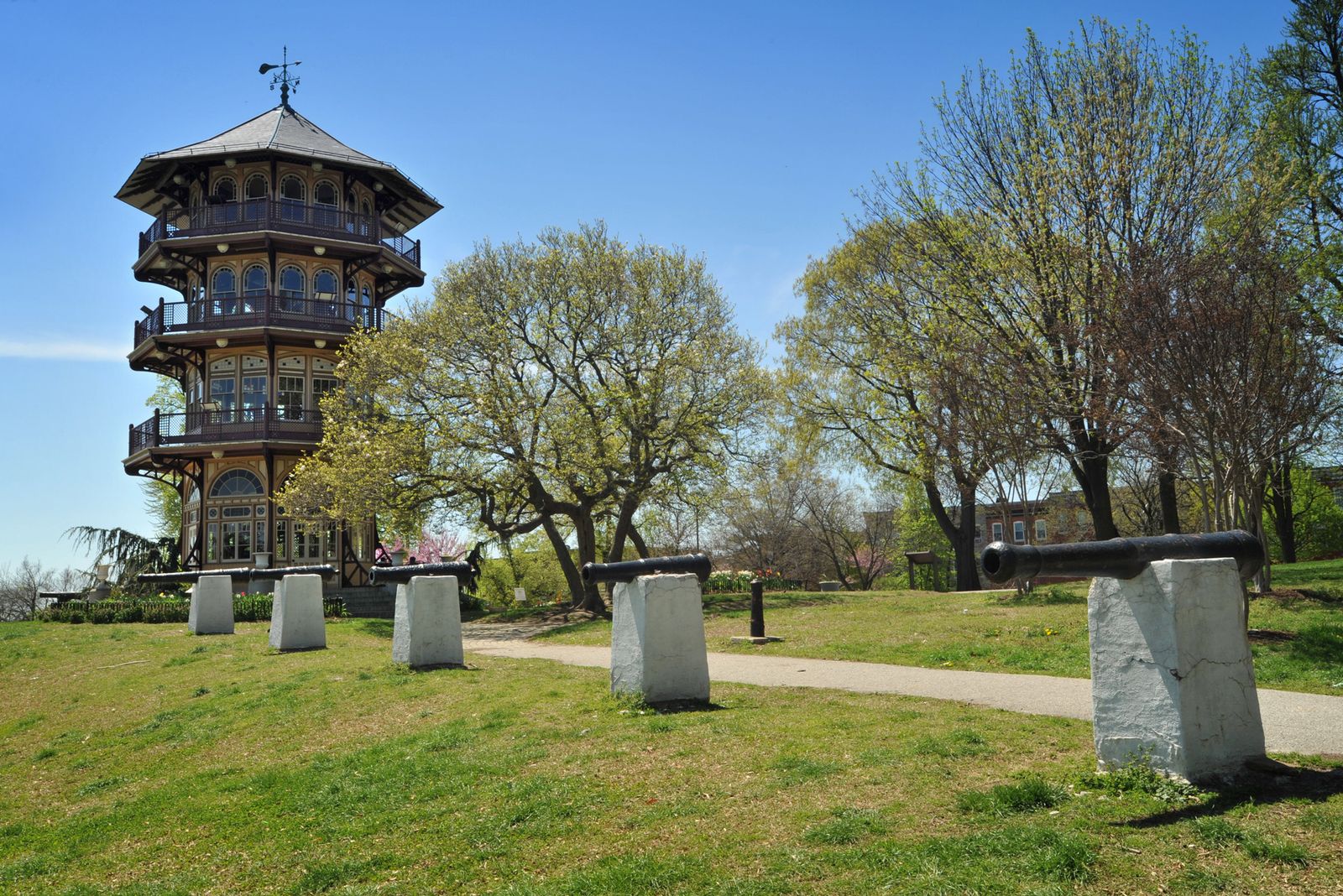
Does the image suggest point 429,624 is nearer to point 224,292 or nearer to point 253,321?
point 253,321

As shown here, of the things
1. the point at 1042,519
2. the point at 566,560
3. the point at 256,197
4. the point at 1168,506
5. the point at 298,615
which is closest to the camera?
the point at 298,615

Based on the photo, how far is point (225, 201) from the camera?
1553 inches

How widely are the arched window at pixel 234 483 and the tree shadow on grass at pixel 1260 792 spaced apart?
3742 centimetres

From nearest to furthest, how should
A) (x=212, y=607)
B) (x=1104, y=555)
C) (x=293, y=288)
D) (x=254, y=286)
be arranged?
1. (x=1104, y=555)
2. (x=212, y=607)
3. (x=254, y=286)
4. (x=293, y=288)

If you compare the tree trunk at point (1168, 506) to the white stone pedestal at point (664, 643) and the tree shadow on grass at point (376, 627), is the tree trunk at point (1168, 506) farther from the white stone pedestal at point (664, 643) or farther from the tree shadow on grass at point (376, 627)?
the tree shadow on grass at point (376, 627)

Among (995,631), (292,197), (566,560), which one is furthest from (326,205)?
(995,631)

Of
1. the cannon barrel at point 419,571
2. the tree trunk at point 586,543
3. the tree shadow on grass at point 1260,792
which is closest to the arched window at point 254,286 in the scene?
the tree trunk at point 586,543

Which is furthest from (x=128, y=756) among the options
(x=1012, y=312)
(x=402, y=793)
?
(x=1012, y=312)

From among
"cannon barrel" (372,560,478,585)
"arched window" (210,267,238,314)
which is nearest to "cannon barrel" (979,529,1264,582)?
"cannon barrel" (372,560,478,585)

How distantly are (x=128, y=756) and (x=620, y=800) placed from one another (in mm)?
7160

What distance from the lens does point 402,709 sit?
11.3m

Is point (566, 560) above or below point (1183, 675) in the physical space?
above

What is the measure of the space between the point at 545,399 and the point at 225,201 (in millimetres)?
18433

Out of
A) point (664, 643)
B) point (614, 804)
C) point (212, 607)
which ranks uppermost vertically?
point (212, 607)
